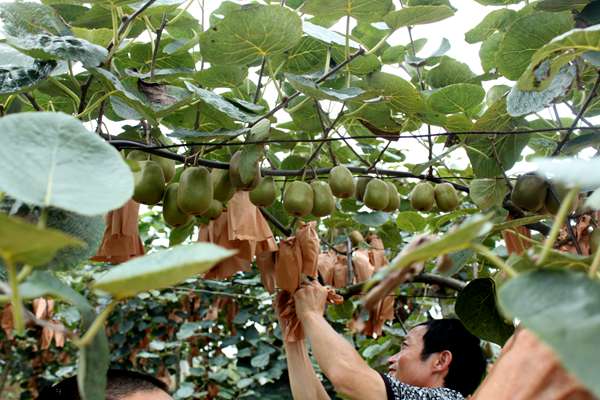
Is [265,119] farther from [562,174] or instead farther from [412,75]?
[562,174]

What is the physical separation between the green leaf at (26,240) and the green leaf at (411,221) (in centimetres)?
211

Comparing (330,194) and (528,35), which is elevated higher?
(528,35)

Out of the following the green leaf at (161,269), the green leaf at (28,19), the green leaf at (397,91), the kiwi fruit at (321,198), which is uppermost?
the green leaf at (28,19)

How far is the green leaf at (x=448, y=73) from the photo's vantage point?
1761 mm

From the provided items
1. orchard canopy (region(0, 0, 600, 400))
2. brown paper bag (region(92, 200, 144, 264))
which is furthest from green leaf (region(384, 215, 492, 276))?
brown paper bag (region(92, 200, 144, 264))

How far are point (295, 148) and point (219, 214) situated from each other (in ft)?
1.75

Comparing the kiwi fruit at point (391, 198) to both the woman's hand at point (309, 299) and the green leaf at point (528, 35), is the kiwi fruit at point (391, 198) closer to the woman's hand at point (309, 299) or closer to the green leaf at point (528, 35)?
the woman's hand at point (309, 299)

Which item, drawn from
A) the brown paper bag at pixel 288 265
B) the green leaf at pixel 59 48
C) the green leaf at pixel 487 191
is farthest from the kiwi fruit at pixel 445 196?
the green leaf at pixel 59 48

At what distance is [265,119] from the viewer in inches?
51.5

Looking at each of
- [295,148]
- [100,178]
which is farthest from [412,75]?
[100,178]

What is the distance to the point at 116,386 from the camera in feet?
4.36

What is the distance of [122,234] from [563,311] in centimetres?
121

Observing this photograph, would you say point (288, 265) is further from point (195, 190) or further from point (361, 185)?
point (195, 190)

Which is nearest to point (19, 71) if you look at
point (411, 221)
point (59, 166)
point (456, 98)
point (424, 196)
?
point (59, 166)
